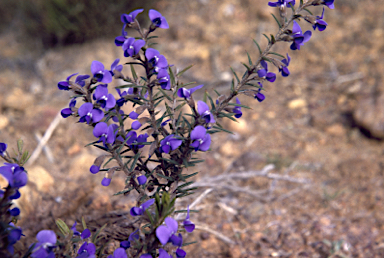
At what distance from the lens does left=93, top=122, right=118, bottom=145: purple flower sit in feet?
3.78

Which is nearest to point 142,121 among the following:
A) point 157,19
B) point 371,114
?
point 157,19

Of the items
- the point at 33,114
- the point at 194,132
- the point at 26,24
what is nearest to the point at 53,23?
the point at 26,24

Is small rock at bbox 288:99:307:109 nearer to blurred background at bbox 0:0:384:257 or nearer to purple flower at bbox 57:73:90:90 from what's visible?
blurred background at bbox 0:0:384:257

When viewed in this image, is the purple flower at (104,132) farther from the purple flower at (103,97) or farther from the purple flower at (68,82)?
the purple flower at (68,82)

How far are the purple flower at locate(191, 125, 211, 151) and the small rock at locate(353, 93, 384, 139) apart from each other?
3.04m

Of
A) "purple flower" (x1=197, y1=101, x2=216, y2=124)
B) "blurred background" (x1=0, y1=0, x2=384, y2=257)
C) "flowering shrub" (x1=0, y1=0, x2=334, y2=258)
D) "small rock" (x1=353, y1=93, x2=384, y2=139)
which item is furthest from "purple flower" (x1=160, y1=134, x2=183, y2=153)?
"small rock" (x1=353, y1=93, x2=384, y2=139)

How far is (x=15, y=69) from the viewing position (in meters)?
4.45

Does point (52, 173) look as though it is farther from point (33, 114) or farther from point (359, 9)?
point (359, 9)

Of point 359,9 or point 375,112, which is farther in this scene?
point 359,9

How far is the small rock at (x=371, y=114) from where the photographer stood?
339 centimetres

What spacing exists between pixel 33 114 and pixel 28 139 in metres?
0.36

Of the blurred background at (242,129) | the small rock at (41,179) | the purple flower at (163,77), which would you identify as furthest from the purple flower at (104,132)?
the small rock at (41,179)

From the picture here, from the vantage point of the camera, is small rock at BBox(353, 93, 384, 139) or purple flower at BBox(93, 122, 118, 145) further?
small rock at BBox(353, 93, 384, 139)

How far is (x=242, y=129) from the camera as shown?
3.75m
